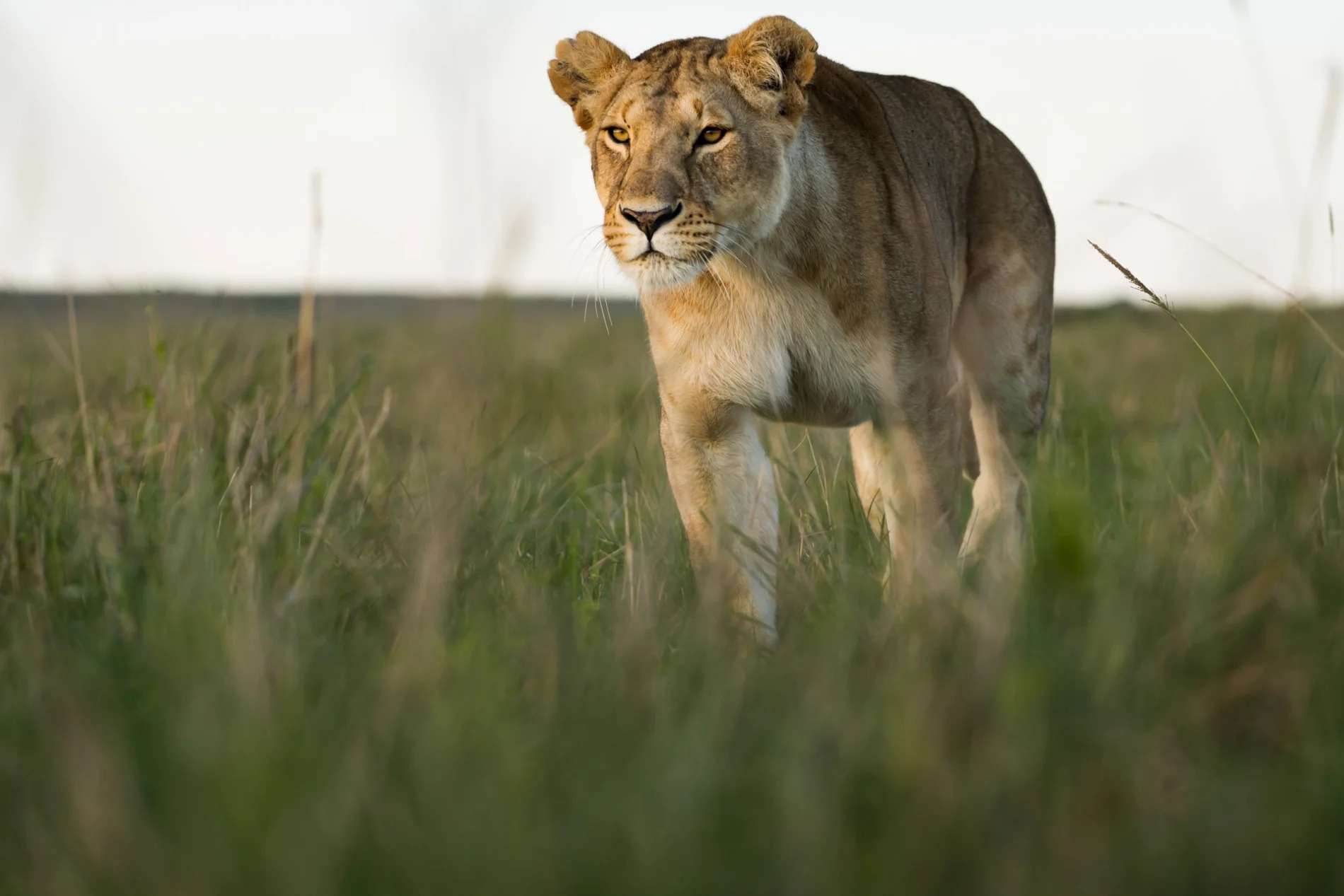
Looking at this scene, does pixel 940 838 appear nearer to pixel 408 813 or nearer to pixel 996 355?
pixel 408 813

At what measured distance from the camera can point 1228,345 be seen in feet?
27.5

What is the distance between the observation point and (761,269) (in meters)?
4.22

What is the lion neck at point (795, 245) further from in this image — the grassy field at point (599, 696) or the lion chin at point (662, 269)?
the grassy field at point (599, 696)

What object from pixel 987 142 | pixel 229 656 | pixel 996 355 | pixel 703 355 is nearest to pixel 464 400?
pixel 229 656

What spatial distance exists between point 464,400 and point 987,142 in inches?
150

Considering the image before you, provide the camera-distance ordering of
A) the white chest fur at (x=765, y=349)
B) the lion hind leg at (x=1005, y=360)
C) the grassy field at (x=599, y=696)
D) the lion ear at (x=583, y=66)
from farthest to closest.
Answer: the lion hind leg at (x=1005, y=360) < the lion ear at (x=583, y=66) < the white chest fur at (x=765, y=349) < the grassy field at (x=599, y=696)

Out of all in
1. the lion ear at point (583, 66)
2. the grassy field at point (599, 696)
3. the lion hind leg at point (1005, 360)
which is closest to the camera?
the grassy field at point (599, 696)

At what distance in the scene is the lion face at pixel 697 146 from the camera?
12.9 ft

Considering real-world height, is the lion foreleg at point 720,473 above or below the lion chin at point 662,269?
below

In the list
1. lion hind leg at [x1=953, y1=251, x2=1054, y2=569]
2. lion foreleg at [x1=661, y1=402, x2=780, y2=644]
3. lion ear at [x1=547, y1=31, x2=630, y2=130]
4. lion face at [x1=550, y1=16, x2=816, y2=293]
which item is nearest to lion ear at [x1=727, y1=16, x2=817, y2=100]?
lion face at [x1=550, y1=16, x2=816, y2=293]

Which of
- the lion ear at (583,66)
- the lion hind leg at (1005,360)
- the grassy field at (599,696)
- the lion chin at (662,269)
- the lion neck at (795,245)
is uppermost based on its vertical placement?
the lion ear at (583,66)

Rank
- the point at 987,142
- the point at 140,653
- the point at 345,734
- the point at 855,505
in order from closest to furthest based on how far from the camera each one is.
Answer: the point at 345,734 < the point at 140,653 < the point at 855,505 < the point at 987,142

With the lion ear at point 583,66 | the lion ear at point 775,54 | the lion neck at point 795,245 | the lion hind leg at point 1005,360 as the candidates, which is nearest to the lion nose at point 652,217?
the lion neck at point 795,245

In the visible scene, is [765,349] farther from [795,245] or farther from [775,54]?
[775,54]
